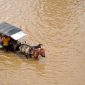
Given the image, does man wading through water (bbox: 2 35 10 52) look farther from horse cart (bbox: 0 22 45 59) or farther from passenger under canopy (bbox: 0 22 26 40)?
passenger under canopy (bbox: 0 22 26 40)

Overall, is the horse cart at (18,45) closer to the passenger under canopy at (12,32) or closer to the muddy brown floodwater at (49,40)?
the passenger under canopy at (12,32)

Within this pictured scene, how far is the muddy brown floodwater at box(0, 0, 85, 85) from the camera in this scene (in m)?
16.0

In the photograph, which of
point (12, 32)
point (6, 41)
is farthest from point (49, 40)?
point (6, 41)

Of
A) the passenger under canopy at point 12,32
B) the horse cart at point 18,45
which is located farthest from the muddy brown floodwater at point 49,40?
the passenger under canopy at point 12,32

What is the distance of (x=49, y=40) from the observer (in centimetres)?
2025

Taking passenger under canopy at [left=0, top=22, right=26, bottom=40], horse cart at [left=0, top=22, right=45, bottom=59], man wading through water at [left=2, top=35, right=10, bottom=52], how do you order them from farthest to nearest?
man wading through water at [left=2, top=35, right=10, bottom=52] → passenger under canopy at [left=0, top=22, right=26, bottom=40] → horse cart at [left=0, top=22, right=45, bottom=59]

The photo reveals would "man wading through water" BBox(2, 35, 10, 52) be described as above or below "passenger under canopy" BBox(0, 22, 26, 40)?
below

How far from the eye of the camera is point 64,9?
27.1 metres

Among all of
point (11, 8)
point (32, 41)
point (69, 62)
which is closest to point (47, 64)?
point (69, 62)

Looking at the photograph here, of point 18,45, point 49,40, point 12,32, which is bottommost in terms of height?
point 18,45

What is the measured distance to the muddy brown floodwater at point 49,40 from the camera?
16.0m

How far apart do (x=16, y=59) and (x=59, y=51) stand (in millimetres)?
2705

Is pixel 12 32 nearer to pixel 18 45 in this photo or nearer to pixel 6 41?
pixel 6 41

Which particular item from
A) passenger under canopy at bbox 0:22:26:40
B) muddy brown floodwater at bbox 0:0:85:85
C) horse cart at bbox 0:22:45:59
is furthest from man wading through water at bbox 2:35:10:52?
muddy brown floodwater at bbox 0:0:85:85
